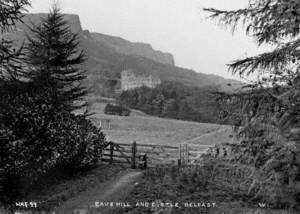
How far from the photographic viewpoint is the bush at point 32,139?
9664mm

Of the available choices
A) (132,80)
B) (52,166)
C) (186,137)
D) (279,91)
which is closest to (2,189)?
(52,166)

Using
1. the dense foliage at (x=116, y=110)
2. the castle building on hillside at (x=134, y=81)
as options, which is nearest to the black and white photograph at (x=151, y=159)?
the dense foliage at (x=116, y=110)

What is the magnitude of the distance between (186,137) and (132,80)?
48.7 m

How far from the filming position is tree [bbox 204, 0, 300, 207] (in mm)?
5852

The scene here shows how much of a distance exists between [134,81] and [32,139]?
7023cm

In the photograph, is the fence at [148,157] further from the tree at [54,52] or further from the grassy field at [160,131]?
the grassy field at [160,131]

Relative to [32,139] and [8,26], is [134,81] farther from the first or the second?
[8,26]

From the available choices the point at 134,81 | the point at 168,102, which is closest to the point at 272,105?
the point at 168,102

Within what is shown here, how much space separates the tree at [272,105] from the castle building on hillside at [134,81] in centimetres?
7213

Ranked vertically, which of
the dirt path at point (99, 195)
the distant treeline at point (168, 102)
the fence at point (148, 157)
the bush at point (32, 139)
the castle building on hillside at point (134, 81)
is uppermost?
the castle building on hillside at point (134, 81)

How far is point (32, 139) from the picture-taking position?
35.8ft

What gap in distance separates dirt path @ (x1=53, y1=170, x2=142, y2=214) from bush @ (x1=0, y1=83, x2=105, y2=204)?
66.5 inches

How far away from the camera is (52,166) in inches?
465

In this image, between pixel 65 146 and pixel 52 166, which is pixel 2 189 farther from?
pixel 65 146
